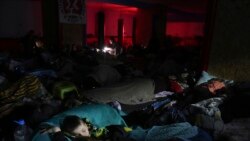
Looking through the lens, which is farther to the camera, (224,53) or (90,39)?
(90,39)

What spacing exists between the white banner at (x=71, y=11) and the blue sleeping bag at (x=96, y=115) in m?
4.50

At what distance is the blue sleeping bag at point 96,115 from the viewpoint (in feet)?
11.7

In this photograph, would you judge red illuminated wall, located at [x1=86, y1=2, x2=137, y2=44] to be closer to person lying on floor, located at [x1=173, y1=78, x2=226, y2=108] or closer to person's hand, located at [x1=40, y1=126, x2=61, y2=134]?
person lying on floor, located at [x1=173, y1=78, x2=226, y2=108]

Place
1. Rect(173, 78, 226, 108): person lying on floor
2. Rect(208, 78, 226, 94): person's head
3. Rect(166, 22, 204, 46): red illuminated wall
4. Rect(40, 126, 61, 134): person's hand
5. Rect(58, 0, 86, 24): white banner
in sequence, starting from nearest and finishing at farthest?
Rect(40, 126, 61, 134): person's hand, Rect(173, 78, 226, 108): person lying on floor, Rect(208, 78, 226, 94): person's head, Rect(58, 0, 86, 24): white banner, Rect(166, 22, 204, 46): red illuminated wall

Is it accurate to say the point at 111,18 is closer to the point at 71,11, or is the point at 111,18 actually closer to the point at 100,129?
the point at 71,11

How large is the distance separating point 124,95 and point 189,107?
4.30ft

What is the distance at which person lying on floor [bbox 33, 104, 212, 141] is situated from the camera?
3.08 metres

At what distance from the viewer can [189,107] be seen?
412cm

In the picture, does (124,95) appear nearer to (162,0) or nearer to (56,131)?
(56,131)

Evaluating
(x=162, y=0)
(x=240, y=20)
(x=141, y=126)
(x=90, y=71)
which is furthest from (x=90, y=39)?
(x=141, y=126)

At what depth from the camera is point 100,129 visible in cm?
362

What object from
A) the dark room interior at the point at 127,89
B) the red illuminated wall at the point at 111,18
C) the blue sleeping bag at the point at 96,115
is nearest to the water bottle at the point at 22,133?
the dark room interior at the point at 127,89

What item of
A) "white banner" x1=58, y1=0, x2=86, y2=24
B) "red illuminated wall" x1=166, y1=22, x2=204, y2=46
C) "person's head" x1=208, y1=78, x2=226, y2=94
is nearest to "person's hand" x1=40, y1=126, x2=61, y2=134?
"person's head" x1=208, y1=78, x2=226, y2=94

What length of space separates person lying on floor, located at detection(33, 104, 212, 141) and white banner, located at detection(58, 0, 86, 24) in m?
4.52
